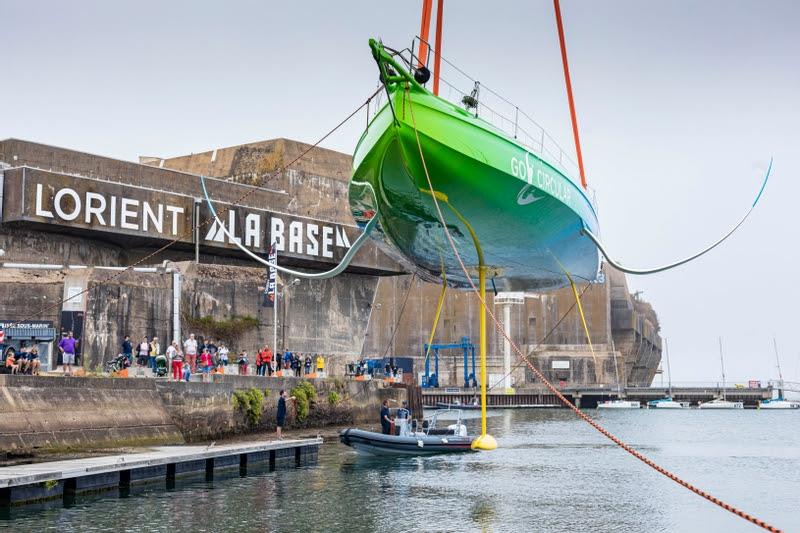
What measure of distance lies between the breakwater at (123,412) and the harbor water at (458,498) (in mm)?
3642

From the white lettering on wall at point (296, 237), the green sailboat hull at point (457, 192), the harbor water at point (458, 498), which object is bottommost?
the harbor water at point (458, 498)

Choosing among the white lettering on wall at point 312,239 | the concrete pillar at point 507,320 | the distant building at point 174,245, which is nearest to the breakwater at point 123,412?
the distant building at point 174,245

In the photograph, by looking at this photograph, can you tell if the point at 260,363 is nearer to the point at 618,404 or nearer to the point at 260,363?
the point at 260,363

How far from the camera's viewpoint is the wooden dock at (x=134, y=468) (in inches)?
832

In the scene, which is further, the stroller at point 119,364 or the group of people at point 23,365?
the stroller at point 119,364

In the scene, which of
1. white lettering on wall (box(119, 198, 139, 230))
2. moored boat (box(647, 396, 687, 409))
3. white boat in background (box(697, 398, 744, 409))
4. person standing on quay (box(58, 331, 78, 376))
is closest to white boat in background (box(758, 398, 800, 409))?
white boat in background (box(697, 398, 744, 409))

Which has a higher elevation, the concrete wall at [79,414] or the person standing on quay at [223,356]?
the person standing on quay at [223,356]

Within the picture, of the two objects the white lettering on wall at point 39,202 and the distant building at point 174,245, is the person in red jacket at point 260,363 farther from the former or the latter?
the white lettering on wall at point 39,202

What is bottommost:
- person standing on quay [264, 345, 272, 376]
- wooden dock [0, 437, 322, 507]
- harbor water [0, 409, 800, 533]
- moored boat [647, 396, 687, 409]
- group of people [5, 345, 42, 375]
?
harbor water [0, 409, 800, 533]

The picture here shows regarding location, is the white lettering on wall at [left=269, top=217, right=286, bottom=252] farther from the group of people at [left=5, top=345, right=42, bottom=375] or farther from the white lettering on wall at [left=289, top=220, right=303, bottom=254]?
the group of people at [left=5, top=345, right=42, bottom=375]

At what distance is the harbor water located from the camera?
20.6 m

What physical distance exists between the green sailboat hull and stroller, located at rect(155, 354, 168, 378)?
39.2 ft

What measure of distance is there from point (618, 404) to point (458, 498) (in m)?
79.4

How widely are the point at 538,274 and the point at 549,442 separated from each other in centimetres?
2201
